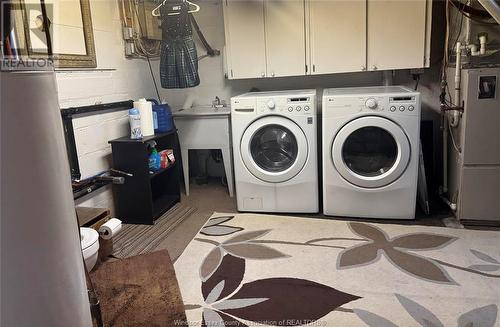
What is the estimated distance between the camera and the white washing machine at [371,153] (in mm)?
2559

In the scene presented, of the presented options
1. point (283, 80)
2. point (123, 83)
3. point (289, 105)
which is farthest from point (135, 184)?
point (283, 80)

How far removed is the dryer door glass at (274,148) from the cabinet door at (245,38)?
644 millimetres

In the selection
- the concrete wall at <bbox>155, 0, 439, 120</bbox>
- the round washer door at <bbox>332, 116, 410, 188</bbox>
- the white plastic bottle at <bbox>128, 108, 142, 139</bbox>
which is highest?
the concrete wall at <bbox>155, 0, 439, 120</bbox>

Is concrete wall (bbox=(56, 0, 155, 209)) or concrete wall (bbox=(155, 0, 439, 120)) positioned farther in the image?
concrete wall (bbox=(155, 0, 439, 120))

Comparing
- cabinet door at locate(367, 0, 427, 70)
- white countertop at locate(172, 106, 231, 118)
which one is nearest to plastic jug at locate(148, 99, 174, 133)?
white countertop at locate(172, 106, 231, 118)

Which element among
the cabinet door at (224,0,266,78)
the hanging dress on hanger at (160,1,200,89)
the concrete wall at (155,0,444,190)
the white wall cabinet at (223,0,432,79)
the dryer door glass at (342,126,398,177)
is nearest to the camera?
the dryer door glass at (342,126,398,177)

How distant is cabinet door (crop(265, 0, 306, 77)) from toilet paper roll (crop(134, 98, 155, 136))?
1.07 m

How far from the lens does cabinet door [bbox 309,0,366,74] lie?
296 cm

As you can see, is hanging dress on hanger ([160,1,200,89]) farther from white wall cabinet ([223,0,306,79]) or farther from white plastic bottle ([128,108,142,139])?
white plastic bottle ([128,108,142,139])

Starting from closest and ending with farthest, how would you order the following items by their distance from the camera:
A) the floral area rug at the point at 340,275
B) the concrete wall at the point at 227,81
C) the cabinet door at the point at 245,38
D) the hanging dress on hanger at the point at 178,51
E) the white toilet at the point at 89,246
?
the floral area rug at the point at 340,275, the white toilet at the point at 89,246, the hanging dress on hanger at the point at 178,51, the cabinet door at the point at 245,38, the concrete wall at the point at 227,81

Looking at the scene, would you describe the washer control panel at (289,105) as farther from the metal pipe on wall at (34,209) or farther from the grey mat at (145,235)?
the metal pipe on wall at (34,209)

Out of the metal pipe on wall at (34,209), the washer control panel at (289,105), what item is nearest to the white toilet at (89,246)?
the metal pipe on wall at (34,209)

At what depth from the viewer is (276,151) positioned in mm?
2928

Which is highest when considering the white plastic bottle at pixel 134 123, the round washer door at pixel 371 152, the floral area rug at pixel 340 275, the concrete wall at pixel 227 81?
the concrete wall at pixel 227 81
